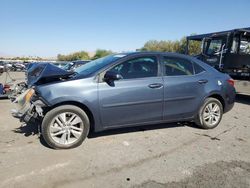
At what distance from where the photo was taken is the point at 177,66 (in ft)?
17.2

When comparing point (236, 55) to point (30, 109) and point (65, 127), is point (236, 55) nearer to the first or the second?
point (65, 127)

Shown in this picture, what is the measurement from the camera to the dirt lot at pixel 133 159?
3.33m

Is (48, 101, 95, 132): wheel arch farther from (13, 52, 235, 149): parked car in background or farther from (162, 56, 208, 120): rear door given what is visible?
(162, 56, 208, 120): rear door

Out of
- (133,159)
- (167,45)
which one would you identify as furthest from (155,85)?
(167,45)

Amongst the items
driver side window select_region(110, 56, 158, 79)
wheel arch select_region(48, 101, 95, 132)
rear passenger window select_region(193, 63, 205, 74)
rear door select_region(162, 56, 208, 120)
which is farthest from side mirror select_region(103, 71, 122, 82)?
rear passenger window select_region(193, 63, 205, 74)

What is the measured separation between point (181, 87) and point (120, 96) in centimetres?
134

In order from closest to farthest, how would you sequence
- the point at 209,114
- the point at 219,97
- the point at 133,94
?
the point at 133,94, the point at 209,114, the point at 219,97

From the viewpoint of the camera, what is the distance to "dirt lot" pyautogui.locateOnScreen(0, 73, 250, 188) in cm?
333

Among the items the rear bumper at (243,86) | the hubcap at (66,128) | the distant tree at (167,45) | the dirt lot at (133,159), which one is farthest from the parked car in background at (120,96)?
the distant tree at (167,45)

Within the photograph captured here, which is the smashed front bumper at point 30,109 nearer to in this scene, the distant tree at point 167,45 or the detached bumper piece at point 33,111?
the detached bumper piece at point 33,111

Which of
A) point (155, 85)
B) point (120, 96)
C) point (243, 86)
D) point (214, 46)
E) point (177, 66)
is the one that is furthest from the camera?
point (214, 46)

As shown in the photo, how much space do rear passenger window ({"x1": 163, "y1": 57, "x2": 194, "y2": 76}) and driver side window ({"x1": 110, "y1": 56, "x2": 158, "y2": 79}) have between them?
0.26 meters

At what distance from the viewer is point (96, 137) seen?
494cm

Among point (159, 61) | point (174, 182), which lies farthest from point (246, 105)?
point (174, 182)
